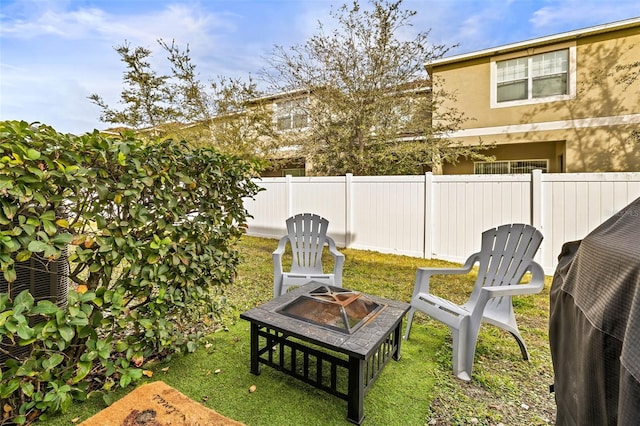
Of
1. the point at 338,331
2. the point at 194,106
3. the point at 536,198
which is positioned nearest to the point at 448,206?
the point at 536,198

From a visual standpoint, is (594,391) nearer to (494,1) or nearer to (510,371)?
(510,371)

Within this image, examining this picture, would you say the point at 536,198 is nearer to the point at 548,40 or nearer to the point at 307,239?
the point at 307,239

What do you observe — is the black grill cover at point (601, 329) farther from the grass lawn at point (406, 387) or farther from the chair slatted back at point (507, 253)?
the chair slatted back at point (507, 253)

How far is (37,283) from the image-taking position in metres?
2.08

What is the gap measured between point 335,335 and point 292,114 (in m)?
8.90

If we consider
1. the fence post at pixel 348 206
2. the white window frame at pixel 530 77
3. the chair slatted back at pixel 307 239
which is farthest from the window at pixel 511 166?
the chair slatted back at pixel 307 239

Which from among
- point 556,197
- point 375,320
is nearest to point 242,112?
point 556,197

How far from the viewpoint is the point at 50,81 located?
568cm

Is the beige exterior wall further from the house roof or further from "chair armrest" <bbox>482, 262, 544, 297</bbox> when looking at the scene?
"chair armrest" <bbox>482, 262, 544, 297</bbox>

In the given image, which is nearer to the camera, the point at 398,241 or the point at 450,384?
the point at 450,384

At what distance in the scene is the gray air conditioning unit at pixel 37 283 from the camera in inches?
76.8

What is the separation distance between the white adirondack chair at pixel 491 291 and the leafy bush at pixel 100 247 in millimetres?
2034

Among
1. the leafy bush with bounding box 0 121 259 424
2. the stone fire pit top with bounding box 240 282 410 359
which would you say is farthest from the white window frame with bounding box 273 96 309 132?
the stone fire pit top with bounding box 240 282 410 359

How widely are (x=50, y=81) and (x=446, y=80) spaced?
1005 centimetres
